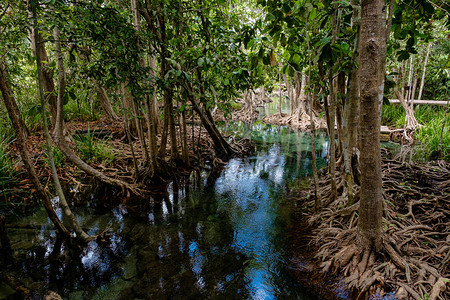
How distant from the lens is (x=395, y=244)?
2.59 m

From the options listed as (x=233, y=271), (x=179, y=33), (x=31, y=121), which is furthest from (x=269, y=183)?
(x=31, y=121)

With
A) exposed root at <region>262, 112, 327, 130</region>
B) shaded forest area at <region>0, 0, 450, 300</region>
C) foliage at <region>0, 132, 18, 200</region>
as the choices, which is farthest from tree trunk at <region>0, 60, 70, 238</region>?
exposed root at <region>262, 112, 327, 130</region>

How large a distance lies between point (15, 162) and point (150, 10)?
399 centimetres

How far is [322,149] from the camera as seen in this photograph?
9.01 m

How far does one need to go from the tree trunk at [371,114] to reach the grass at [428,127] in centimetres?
599

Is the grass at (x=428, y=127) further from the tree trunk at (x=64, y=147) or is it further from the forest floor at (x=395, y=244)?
the tree trunk at (x=64, y=147)

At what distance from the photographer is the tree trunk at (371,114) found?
1.99 metres

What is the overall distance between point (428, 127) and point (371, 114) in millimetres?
9231

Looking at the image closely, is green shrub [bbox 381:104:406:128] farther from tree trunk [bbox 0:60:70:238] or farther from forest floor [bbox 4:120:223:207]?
tree trunk [bbox 0:60:70:238]

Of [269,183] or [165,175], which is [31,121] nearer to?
[165,175]

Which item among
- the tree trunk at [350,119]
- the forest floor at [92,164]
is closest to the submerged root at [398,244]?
the tree trunk at [350,119]

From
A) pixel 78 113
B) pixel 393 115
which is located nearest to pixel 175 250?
pixel 78 113

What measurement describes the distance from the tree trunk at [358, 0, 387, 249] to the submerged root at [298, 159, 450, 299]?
23 centimetres

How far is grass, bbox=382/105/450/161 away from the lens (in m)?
7.18
